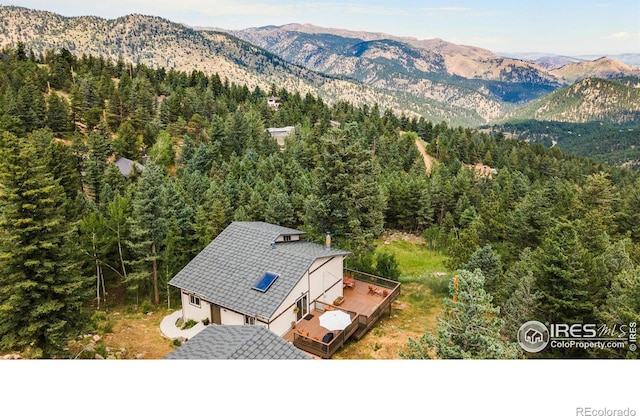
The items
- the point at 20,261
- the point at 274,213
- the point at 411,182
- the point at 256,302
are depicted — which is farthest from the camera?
the point at 411,182

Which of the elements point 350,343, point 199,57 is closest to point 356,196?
point 350,343

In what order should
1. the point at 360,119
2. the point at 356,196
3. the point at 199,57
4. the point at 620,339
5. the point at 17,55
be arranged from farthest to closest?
1. the point at 199,57
2. the point at 360,119
3. the point at 17,55
4. the point at 356,196
5. the point at 620,339

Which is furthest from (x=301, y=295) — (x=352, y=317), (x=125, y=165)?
(x=125, y=165)

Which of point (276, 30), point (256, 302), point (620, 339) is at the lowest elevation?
point (256, 302)

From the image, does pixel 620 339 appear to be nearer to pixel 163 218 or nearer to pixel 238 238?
pixel 238 238

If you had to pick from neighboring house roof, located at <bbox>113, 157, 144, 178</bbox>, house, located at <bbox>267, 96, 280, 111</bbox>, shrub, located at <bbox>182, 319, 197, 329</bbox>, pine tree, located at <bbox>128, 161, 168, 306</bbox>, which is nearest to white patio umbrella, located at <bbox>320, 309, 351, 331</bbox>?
shrub, located at <bbox>182, 319, 197, 329</bbox>

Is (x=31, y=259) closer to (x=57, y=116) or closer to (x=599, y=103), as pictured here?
(x=57, y=116)

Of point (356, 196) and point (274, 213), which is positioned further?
point (274, 213)

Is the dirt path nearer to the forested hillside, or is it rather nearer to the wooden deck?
the forested hillside
